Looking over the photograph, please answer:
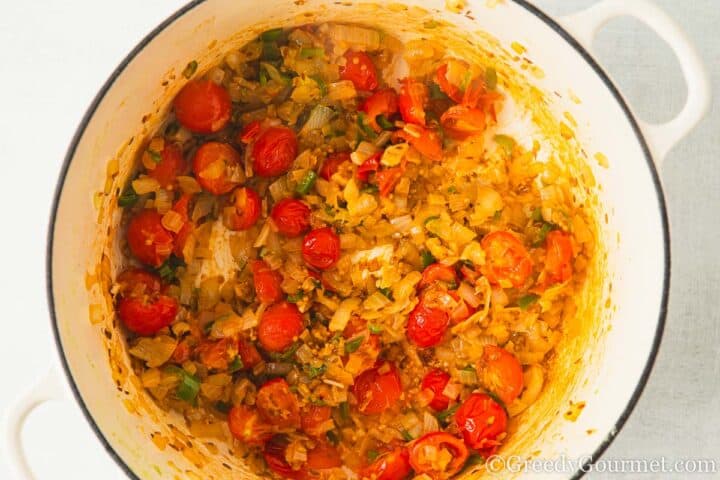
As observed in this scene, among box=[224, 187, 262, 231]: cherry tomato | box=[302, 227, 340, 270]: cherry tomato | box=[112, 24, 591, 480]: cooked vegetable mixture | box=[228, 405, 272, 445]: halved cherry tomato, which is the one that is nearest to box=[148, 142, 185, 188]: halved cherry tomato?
box=[112, 24, 591, 480]: cooked vegetable mixture

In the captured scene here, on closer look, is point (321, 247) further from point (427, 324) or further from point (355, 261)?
point (427, 324)

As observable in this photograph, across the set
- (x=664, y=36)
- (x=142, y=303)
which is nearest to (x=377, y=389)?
(x=142, y=303)

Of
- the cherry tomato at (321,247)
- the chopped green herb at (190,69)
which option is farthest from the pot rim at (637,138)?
the cherry tomato at (321,247)

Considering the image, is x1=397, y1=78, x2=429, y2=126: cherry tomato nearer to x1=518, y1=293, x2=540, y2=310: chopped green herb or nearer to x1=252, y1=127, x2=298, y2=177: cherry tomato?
x1=252, y1=127, x2=298, y2=177: cherry tomato

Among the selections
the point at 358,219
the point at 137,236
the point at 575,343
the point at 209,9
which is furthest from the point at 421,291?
the point at 209,9

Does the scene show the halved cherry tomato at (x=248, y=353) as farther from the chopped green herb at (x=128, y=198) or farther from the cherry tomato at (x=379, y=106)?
the cherry tomato at (x=379, y=106)
